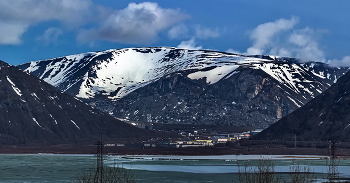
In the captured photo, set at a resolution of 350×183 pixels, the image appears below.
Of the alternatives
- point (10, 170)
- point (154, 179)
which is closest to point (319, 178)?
point (154, 179)

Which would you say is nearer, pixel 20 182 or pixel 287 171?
pixel 20 182

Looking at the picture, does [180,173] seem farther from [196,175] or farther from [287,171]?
[287,171]

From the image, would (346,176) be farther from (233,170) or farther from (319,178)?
(233,170)

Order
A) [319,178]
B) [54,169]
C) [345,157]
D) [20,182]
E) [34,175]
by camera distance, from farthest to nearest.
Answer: [345,157], [54,169], [34,175], [319,178], [20,182]

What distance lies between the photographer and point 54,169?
138625mm

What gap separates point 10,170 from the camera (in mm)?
134125

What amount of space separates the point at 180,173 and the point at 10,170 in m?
35.6

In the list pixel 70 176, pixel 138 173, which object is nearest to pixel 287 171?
pixel 138 173

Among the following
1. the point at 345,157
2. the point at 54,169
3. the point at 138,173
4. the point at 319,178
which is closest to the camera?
the point at 319,178

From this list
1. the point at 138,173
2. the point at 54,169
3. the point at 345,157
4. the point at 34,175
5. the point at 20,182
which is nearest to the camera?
the point at 20,182

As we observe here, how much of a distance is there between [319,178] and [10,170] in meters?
63.4

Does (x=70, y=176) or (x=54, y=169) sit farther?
(x=54, y=169)

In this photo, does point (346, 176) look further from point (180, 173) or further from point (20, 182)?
point (20, 182)

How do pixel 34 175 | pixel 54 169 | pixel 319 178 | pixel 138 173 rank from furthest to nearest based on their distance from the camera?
pixel 54 169, pixel 138 173, pixel 34 175, pixel 319 178
